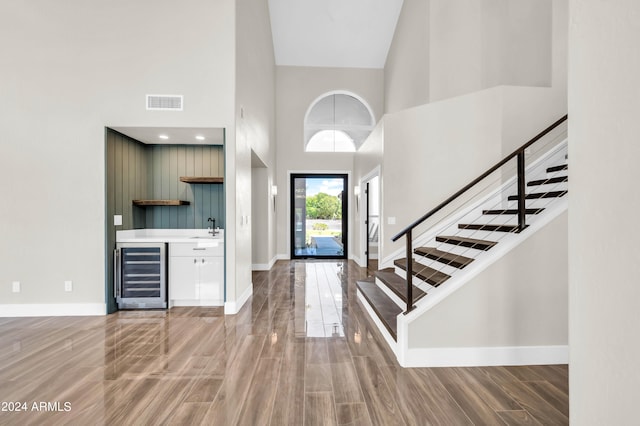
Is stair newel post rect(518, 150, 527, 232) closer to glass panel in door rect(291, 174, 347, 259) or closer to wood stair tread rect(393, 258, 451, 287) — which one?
wood stair tread rect(393, 258, 451, 287)

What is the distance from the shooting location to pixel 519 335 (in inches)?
103

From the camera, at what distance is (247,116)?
15.4ft

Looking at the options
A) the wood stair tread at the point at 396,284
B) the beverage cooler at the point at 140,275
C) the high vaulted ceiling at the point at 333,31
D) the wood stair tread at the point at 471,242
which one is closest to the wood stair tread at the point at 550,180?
the wood stair tread at the point at 471,242

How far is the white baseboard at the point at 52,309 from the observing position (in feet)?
12.6

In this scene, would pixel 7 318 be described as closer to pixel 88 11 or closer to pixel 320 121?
pixel 88 11

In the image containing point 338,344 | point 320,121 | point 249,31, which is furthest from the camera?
point 320,121

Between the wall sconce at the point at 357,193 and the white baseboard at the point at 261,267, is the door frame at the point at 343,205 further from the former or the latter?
the white baseboard at the point at 261,267

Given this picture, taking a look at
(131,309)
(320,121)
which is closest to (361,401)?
(131,309)

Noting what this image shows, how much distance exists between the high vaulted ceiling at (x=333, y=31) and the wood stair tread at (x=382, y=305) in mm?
6118

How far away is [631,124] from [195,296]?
14.5 ft

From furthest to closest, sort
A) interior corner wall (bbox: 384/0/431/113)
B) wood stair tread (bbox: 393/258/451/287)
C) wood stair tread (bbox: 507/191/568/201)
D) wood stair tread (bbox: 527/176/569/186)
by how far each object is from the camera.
A: interior corner wall (bbox: 384/0/431/113), wood stair tread (bbox: 527/176/569/186), wood stair tread (bbox: 507/191/568/201), wood stair tread (bbox: 393/258/451/287)

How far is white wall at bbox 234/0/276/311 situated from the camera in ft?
13.4

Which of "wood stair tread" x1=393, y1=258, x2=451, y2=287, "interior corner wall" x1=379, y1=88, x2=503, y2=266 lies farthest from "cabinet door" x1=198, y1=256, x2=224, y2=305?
"interior corner wall" x1=379, y1=88, x2=503, y2=266

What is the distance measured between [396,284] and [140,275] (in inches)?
131
